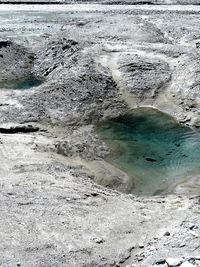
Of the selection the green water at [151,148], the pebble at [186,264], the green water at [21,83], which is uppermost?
the green water at [21,83]

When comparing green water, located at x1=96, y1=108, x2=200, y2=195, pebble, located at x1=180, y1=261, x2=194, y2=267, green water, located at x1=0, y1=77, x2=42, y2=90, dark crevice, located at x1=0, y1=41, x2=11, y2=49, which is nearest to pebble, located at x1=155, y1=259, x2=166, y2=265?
pebble, located at x1=180, y1=261, x2=194, y2=267

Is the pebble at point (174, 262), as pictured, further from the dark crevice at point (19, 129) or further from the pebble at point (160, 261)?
the dark crevice at point (19, 129)

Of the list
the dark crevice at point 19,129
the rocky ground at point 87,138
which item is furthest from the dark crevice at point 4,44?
the dark crevice at point 19,129

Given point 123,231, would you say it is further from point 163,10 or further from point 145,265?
point 163,10

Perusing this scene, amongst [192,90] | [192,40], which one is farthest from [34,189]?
[192,40]

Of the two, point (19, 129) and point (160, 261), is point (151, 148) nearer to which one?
point (19, 129)

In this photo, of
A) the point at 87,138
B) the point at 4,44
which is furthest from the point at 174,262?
the point at 4,44
